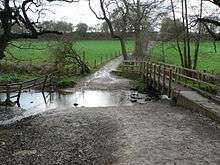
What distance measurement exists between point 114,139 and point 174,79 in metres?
11.4

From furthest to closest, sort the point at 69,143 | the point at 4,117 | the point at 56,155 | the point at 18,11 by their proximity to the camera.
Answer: the point at 4,117 < the point at 18,11 < the point at 69,143 < the point at 56,155

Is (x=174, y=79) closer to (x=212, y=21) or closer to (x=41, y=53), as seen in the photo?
(x=212, y=21)

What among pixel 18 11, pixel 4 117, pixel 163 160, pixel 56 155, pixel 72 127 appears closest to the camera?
pixel 163 160

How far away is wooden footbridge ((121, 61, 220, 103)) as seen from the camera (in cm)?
1878

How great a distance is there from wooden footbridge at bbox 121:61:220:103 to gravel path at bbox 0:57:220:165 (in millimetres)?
1851

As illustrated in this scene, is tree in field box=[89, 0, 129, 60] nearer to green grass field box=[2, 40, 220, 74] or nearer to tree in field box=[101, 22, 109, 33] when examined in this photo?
green grass field box=[2, 40, 220, 74]

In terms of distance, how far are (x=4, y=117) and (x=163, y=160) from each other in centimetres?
1035

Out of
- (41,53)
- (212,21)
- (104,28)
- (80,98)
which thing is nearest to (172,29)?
(80,98)

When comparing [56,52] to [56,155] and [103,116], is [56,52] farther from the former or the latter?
[56,155]

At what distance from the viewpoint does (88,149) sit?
11609 mm

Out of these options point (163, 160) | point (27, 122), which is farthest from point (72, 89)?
point (163, 160)

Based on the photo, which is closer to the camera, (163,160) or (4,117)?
(163,160)

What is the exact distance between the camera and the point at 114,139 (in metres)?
12.6

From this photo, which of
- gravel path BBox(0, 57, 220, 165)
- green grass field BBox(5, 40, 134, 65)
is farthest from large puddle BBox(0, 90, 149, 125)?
gravel path BBox(0, 57, 220, 165)
